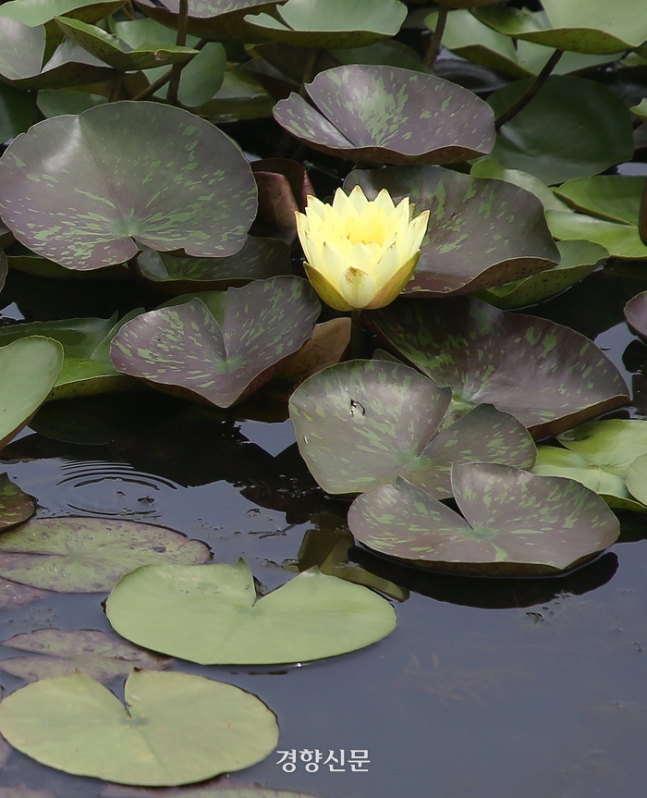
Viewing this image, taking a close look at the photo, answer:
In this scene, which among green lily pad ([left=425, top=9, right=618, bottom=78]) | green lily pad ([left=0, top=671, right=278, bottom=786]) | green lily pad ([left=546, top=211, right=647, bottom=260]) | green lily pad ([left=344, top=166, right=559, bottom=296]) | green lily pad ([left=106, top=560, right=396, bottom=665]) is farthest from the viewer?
green lily pad ([left=425, top=9, right=618, bottom=78])

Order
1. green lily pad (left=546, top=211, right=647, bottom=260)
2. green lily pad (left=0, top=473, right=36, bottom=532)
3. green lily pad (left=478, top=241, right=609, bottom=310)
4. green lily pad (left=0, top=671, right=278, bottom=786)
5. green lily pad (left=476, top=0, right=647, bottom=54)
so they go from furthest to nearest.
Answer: green lily pad (left=546, top=211, right=647, bottom=260), green lily pad (left=476, top=0, right=647, bottom=54), green lily pad (left=478, top=241, right=609, bottom=310), green lily pad (left=0, top=473, right=36, bottom=532), green lily pad (left=0, top=671, right=278, bottom=786)

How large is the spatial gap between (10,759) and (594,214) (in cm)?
144

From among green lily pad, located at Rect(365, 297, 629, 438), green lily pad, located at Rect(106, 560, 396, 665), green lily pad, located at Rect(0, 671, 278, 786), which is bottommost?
green lily pad, located at Rect(0, 671, 278, 786)

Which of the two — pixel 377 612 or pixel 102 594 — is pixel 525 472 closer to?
pixel 377 612

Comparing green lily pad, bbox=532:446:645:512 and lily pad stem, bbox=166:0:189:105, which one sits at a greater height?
lily pad stem, bbox=166:0:189:105

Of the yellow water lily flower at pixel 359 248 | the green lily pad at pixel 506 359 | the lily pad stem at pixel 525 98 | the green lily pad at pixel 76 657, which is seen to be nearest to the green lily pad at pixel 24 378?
the green lily pad at pixel 76 657

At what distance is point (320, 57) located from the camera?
1.72 metres

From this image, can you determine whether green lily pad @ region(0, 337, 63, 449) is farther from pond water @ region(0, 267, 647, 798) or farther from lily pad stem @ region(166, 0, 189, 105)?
lily pad stem @ region(166, 0, 189, 105)

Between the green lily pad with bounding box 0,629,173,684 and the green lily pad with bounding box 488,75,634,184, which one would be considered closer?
the green lily pad with bounding box 0,629,173,684

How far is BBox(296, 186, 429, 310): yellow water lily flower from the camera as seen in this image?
111 centimetres

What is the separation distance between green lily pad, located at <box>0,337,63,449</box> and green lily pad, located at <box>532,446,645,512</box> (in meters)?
0.65

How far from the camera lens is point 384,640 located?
0.92 meters

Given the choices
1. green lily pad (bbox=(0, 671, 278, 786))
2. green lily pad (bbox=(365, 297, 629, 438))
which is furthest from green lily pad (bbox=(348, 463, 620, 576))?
green lily pad (bbox=(0, 671, 278, 786))

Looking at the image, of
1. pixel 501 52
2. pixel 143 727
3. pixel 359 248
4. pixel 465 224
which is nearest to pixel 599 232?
pixel 465 224
